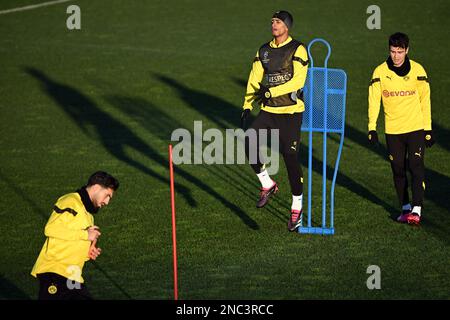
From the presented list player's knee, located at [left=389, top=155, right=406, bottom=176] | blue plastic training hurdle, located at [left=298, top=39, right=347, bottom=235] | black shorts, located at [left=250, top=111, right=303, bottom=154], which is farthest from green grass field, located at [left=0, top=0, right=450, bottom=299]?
black shorts, located at [left=250, top=111, right=303, bottom=154]

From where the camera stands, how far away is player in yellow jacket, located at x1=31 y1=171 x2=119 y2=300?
1061 cm

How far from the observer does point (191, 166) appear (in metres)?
18.9

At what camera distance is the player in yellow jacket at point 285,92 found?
14.8 meters

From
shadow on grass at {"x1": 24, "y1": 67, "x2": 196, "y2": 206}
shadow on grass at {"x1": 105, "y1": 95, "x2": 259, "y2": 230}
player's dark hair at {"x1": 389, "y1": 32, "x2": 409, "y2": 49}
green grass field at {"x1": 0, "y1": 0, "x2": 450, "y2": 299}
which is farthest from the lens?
shadow on grass at {"x1": 24, "y1": 67, "x2": 196, "y2": 206}

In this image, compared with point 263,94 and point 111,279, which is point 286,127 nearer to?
point 263,94

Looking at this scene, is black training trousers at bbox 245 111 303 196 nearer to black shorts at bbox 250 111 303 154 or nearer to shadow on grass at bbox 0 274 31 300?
black shorts at bbox 250 111 303 154

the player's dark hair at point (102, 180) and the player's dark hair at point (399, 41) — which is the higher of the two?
the player's dark hair at point (399, 41)

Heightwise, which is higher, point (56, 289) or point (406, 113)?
point (406, 113)

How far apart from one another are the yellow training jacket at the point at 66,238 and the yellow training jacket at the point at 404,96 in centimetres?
565

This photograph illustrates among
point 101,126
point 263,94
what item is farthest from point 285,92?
point 101,126

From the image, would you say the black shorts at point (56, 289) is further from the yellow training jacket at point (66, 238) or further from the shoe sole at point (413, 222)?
the shoe sole at point (413, 222)

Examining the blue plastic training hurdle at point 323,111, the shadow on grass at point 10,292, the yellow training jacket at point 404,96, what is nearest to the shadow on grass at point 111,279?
the shadow on grass at point 10,292

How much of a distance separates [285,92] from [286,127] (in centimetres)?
47

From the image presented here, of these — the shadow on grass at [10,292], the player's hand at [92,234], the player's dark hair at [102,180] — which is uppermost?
the player's dark hair at [102,180]
